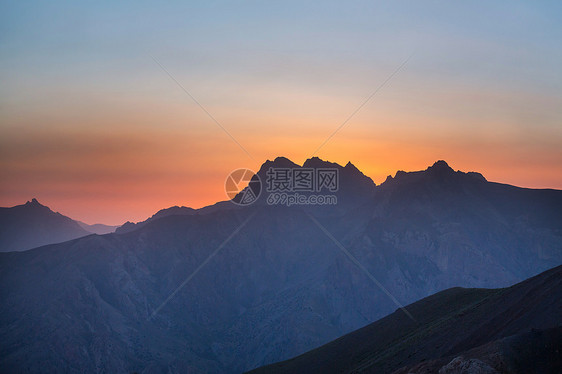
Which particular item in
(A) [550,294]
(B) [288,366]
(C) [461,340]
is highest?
(A) [550,294]

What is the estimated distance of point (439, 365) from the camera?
64.2 meters

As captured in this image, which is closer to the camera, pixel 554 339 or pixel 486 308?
pixel 554 339

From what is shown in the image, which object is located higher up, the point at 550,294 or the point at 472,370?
the point at 550,294

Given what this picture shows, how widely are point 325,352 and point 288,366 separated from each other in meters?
9.93

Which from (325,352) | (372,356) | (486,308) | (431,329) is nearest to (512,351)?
(486,308)

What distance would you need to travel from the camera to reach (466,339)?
76.7 m

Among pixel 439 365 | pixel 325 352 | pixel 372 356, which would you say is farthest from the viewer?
pixel 325 352

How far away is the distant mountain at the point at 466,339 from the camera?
56.6 metres

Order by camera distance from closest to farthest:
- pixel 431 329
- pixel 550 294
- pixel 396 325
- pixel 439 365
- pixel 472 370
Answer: pixel 472 370, pixel 439 365, pixel 550 294, pixel 431 329, pixel 396 325

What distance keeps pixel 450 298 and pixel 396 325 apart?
1351cm

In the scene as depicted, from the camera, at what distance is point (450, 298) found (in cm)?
13162

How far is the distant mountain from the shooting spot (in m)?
56.6

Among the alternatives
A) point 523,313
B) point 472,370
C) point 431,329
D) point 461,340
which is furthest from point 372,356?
point 472,370

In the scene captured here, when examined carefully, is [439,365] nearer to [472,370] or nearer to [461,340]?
[472,370]
